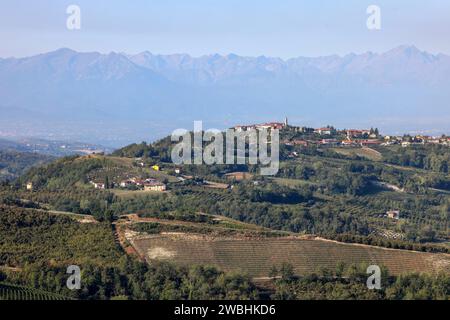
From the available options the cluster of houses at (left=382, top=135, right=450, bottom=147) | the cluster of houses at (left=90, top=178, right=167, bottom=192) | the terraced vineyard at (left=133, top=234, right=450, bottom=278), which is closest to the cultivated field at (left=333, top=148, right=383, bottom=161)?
the cluster of houses at (left=382, top=135, right=450, bottom=147)

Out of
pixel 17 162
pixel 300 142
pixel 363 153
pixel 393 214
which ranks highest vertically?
pixel 300 142

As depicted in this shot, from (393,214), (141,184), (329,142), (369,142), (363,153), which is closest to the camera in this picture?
(393,214)

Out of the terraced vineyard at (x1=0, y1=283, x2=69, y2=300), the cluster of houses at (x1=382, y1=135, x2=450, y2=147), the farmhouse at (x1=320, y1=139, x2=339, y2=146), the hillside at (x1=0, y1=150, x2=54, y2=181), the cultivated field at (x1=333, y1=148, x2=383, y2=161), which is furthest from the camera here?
the hillside at (x1=0, y1=150, x2=54, y2=181)

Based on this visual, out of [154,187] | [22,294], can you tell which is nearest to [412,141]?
[154,187]

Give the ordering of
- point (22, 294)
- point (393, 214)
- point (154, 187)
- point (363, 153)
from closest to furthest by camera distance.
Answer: point (22, 294) < point (393, 214) < point (154, 187) < point (363, 153)

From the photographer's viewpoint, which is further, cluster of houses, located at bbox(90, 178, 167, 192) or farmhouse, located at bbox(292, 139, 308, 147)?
farmhouse, located at bbox(292, 139, 308, 147)

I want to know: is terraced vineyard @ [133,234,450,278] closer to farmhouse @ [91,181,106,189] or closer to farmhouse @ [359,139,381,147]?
farmhouse @ [91,181,106,189]

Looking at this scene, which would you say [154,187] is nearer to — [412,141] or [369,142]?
[369,142]
